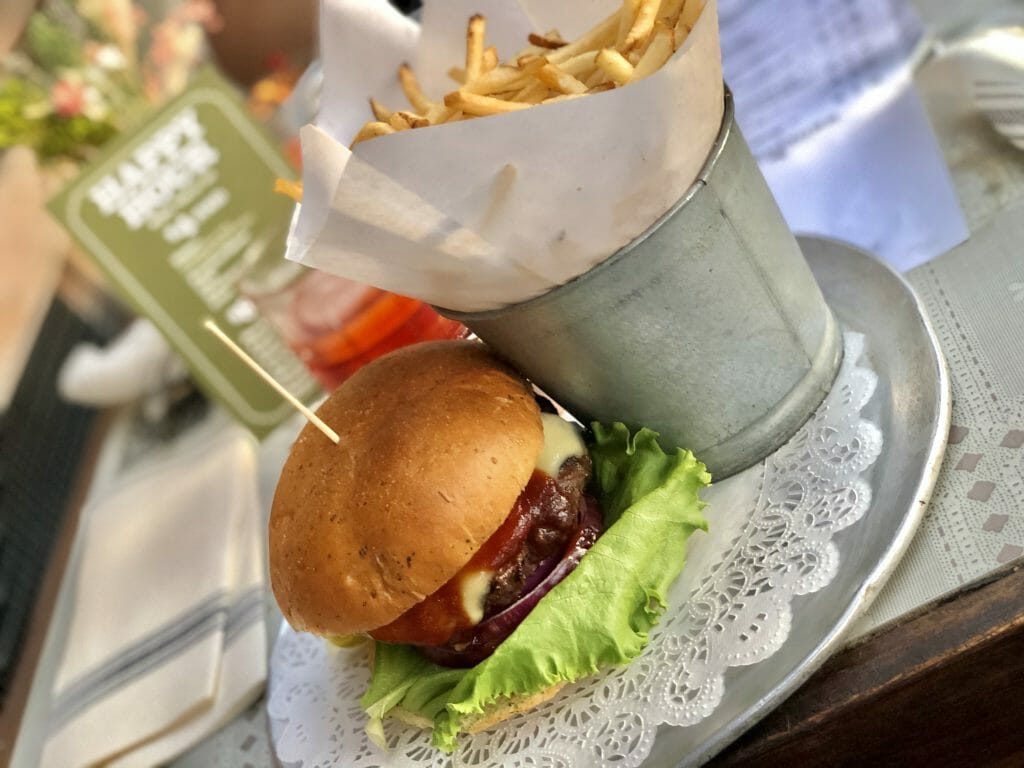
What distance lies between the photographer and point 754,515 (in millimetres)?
833

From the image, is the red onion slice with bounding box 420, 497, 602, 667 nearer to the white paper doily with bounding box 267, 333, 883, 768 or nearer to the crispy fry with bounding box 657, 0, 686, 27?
the white paper doily with bounding box 267, 333, 883, 768

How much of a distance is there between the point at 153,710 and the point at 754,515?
885 millimetres

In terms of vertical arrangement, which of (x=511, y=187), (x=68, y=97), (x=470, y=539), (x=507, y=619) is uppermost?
(x=68, y=97)

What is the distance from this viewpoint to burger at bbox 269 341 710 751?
0.77 m

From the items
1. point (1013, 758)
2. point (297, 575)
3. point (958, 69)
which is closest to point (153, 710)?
point (297, 575)

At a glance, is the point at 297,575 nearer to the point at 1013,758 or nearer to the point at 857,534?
the point at 857,534

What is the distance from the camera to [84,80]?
190 centimetres

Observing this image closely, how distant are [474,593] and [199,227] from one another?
3.77 feet

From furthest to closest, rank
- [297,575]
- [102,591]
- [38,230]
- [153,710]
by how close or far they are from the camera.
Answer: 1. [38,230]
2. [102,591]
3. [153,710]
4. [297,575]

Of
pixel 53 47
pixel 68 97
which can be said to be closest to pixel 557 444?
pixel 68 97

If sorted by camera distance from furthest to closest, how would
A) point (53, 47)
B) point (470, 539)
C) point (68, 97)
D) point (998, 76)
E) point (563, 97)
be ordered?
point (53, 47)
point (68, 97)
point (998, 76)
point (470, 539)
point (563, 97)

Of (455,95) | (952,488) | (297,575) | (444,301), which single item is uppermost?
(455,95)

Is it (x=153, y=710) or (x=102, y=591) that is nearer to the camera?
(x=153, y=710)

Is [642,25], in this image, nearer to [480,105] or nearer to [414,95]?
[480,105]
